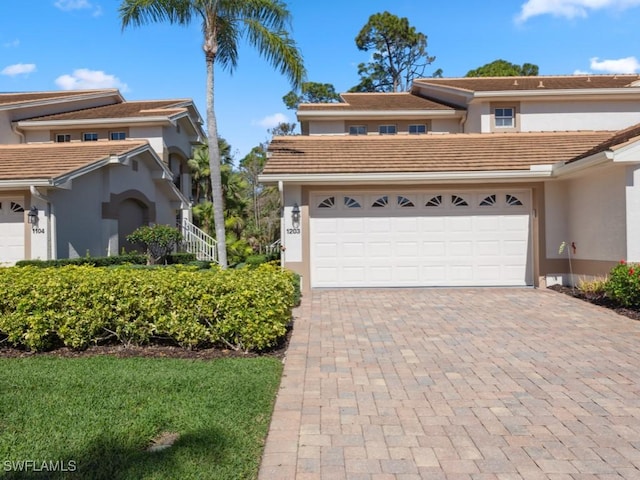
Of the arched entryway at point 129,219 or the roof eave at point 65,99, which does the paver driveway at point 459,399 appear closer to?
the arched entryway at point 129,219

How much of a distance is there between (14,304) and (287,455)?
5.01m

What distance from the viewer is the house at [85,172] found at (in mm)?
12570

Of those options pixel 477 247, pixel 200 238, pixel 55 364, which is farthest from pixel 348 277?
pixel 200 238

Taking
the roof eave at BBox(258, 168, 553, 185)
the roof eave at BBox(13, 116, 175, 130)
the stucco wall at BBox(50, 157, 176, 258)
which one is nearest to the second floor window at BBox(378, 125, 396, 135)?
the roof eave at BBox(258, 168, 553, 185)

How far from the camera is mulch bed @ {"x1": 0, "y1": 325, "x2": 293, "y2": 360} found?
6.37 metres

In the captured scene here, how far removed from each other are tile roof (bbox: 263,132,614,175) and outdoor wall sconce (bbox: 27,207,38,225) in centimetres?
621

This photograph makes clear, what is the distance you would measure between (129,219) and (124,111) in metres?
8.09

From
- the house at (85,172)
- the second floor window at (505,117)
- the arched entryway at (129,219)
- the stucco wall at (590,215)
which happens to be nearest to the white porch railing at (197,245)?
the house at (85,172)

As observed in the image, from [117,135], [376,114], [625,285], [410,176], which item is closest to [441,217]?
[410,176]

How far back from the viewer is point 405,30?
3709 cm

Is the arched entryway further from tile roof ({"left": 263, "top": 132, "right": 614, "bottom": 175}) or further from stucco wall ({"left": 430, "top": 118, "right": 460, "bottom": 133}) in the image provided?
stucco wall ({"left": 430, "top": 118, "right": 460, "bottom": 133})

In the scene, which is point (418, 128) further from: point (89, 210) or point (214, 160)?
point (89, 210)

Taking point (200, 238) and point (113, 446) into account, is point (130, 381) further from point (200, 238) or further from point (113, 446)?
point (200, 238)

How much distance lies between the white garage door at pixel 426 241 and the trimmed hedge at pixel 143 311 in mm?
5664
